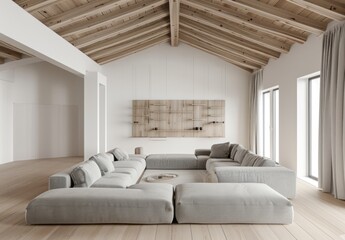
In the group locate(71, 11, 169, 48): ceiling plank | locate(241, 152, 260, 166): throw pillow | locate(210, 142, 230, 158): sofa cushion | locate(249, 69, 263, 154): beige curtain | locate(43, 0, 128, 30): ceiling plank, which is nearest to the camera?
locate(241, 152, 260, 166): throw pillow

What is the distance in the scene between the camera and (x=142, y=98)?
1144cm

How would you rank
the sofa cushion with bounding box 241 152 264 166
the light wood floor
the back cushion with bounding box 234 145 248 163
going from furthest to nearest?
the back cushion with bounding box 234 145 248 163
the sofa cushion with bounding box 241 152 264 166
the light wood floor

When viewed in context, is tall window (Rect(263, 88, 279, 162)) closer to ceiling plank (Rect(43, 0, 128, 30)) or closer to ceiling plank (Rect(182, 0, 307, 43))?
ceiling plank (Rect(182, 0, 307, 43))

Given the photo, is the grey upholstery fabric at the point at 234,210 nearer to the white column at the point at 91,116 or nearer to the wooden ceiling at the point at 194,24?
the wooden ceiling at the point at 194,24

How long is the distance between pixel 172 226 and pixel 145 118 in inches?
291

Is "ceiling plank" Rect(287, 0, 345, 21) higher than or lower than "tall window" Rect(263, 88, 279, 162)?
higher

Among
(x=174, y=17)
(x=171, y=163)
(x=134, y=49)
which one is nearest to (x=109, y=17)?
(x=174, y=17)

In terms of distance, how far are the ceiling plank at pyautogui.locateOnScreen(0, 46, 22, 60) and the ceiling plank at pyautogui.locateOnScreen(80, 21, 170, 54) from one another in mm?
1588

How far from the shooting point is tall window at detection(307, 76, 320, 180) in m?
7.42

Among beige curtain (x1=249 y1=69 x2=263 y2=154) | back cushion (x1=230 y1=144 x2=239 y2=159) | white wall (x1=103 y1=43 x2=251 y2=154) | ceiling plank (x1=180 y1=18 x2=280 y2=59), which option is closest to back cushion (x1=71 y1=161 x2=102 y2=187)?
back cushion (x1=230 y1=144 x2=239 y2=159)

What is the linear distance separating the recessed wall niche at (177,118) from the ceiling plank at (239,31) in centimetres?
348

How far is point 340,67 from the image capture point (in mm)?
5375

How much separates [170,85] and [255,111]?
272cm

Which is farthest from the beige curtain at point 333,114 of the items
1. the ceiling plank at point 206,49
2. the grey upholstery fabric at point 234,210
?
the ceiling plank at point 206,49
